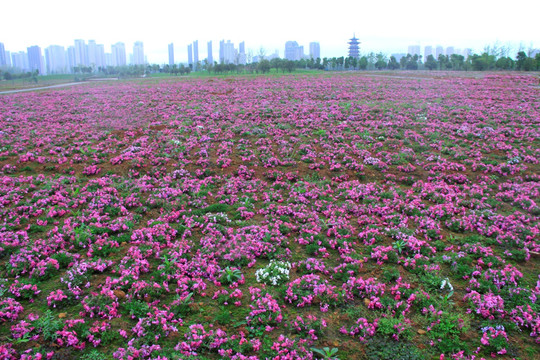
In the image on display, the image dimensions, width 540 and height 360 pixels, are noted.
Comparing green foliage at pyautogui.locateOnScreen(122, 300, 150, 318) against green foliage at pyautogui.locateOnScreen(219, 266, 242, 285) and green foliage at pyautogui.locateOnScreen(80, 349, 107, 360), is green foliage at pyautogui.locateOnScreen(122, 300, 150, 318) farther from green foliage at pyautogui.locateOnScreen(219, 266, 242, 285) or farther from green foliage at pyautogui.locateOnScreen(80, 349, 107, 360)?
green foliage at pyautogui.locateOnScreen(219, 266, 242, 285)

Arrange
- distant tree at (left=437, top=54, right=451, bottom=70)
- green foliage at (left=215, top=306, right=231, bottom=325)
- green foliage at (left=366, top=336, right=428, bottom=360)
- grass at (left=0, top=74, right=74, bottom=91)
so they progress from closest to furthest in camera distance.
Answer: green foliage at (left=366, top=336, right=428, bottom=360), green foliage at (left=215, top=306, right=231, bottom=325), grass at (left=0, top=74, right=74, bottom=91), distant tree at (left=437, top=54, right=451, bottom=70)

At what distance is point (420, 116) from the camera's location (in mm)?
21797

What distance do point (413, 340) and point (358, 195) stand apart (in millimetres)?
5706

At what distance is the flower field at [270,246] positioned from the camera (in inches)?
215

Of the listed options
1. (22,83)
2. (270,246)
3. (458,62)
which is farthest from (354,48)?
(270,246)

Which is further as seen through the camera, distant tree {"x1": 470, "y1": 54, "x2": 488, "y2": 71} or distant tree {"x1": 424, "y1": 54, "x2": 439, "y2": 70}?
distant tree {"x1": 424, "y1": 54, "x2": 439, "y2": 70}

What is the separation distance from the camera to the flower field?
17.9 ft

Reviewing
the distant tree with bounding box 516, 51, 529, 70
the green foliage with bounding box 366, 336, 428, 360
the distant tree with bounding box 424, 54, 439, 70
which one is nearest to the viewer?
the green foliage with bounding box 366, 336, 428, 360

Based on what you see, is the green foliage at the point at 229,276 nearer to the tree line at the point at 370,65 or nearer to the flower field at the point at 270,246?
the flower field at the point at 270,246

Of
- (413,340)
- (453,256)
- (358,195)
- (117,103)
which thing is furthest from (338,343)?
(117,103)

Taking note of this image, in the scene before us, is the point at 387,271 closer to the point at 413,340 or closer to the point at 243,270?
the point at 413,340

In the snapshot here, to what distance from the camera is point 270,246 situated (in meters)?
7.94

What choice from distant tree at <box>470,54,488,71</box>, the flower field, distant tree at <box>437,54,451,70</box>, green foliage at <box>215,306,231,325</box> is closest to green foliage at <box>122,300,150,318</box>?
the flower field

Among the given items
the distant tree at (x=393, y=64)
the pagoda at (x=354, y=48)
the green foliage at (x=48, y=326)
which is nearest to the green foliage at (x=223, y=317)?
the green foliage at (x=48, y=326)
